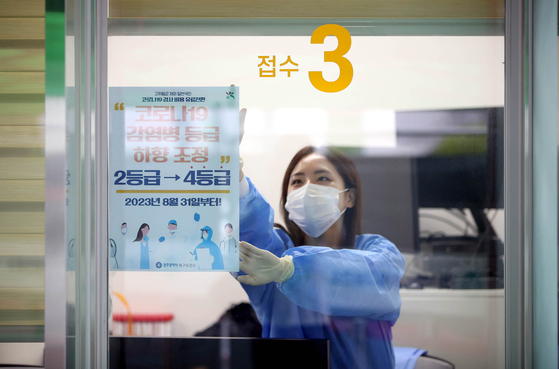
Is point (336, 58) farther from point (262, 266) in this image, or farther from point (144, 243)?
point (144, 243)

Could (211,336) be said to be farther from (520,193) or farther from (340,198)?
(520,193)

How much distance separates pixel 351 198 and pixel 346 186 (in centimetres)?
6

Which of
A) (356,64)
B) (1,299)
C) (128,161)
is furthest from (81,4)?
(1,299)

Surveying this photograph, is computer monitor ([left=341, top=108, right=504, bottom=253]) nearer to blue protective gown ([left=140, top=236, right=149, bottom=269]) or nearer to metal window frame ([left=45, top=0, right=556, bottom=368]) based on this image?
metal window frame ([left=45, top=0, right=556, bottom=368])

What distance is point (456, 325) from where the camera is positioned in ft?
5.01

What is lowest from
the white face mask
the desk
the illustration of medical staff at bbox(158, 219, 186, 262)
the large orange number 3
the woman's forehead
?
the desk

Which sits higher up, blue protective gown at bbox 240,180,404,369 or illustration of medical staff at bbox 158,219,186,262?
illustration of medical staff at bbox 158,219,186,262

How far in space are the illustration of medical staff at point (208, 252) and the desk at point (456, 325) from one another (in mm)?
783

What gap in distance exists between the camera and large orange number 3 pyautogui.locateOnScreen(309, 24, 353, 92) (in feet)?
4.89

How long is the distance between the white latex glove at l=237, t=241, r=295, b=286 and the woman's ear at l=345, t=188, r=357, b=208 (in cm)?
33

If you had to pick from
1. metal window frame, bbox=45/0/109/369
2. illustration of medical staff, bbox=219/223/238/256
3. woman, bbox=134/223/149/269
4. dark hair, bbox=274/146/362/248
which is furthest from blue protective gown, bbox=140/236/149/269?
dark hair, bbox=274/146/362/248

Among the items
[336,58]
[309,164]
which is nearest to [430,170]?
[309,164]

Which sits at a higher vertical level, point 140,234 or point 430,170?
point 430,170

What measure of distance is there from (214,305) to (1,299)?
936mm
